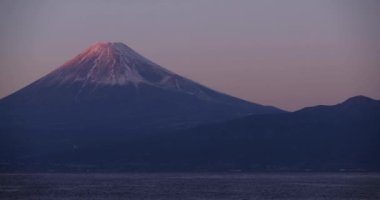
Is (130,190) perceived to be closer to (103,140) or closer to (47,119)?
(103,140)

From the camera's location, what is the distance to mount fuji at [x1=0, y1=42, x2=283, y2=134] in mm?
164000

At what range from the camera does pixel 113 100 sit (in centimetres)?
17738

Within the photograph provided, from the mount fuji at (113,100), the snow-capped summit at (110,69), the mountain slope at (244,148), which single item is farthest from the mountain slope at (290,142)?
the snow-capped summit at (110,69)

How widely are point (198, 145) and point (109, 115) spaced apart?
98.7 ft

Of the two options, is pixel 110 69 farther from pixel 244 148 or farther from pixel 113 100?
pixel 244 148

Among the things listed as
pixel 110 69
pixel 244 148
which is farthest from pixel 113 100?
pixel 244 148

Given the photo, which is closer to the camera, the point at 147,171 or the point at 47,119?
the point at 147,171

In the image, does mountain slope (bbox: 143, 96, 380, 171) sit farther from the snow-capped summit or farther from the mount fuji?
the snow-capped summit

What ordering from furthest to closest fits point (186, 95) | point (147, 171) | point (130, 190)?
1. point (186, 95)
2. point (147, 171)
3. point (130, 190)

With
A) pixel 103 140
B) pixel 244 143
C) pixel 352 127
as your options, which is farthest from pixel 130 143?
pixel 352 127

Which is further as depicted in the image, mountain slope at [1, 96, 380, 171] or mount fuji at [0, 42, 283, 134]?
mount fuji at [0, 42, 283, 134]

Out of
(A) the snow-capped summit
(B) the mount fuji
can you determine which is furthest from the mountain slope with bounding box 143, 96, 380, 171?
(A) the snow-capped summit

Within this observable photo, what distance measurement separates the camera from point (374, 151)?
5477 inches

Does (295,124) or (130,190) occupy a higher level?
(295,124)
